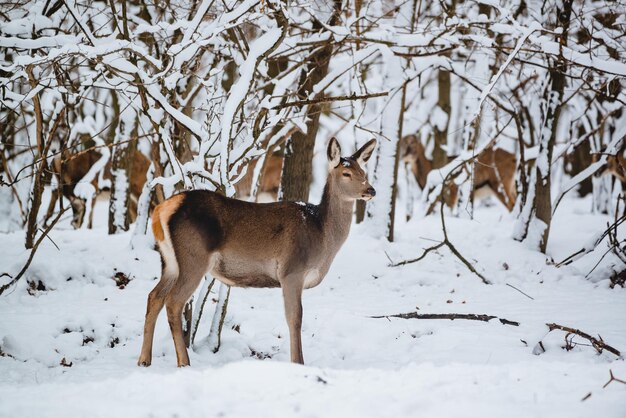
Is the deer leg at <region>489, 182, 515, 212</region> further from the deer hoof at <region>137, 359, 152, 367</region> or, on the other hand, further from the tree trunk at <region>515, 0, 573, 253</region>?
the deer hoof at <region>137, 359, 152, 367</region>

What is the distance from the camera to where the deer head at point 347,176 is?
5838mm

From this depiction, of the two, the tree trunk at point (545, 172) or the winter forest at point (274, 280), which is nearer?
the winter forest at point (274, 280)

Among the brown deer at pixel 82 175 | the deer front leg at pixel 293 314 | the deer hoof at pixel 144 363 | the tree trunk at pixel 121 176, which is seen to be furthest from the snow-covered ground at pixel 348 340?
the brown deer at pixel 82 175

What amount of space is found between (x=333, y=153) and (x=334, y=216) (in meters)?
0.63

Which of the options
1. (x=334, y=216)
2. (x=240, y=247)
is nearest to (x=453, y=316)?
(x=334, y=216)

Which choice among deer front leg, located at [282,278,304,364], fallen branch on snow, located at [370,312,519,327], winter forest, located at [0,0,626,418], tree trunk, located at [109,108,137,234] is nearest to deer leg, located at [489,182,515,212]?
winter forest, located at [0,0,626,418]

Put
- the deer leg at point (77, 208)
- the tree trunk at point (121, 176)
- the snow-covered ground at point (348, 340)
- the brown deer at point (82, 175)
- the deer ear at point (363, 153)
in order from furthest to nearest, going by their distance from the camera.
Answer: the deer leg at point (77, 208)
the brown deer at point (82, 175)
the tree trunk at point (121, 176)
the deer ear at point (363, 153)
the snow-covered ground at point (348, 340)

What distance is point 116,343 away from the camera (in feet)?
19.2

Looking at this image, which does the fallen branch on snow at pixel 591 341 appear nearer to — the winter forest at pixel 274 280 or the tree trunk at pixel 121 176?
the winter forest at pixel 274 280

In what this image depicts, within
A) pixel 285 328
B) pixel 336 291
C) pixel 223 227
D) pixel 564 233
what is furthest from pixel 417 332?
pixel 564 233

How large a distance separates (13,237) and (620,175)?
493 inches

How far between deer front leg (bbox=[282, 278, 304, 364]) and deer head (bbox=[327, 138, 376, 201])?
109cm

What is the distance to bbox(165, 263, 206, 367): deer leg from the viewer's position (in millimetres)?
5047

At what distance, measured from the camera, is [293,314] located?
17.4 ft
